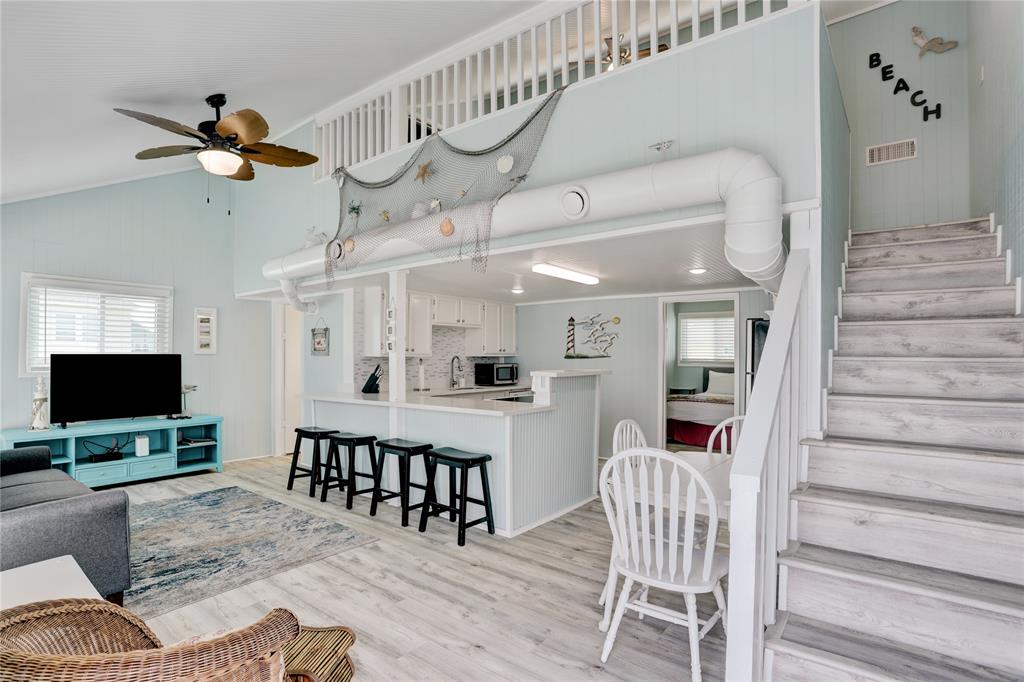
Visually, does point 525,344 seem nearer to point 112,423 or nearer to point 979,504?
point 112,423

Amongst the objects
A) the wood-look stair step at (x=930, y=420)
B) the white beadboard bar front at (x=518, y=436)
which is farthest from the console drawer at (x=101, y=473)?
the wood-look stair step at (x=930, y=420)

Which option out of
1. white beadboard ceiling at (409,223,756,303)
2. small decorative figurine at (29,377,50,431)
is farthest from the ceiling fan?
small decorative figurine at (29,377,50,431)

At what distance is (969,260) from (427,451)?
393 cm

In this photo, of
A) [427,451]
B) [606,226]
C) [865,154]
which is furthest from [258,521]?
[865,154]

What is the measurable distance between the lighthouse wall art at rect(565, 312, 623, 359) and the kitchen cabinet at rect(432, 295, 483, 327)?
4.26ft

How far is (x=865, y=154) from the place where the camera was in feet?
15.9

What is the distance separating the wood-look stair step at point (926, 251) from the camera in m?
3.30

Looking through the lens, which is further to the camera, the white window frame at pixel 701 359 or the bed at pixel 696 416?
the white window frame at pixel 701 359

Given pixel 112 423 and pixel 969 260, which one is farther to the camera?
pixel 112 423

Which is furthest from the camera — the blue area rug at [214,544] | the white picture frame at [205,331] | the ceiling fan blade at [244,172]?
the white picture frame at [205,331]

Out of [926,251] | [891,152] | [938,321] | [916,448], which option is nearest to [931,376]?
[938,321]

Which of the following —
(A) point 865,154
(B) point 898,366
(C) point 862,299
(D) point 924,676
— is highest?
(A) point 865,154

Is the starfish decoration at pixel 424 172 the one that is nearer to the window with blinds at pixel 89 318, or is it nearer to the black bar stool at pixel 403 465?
the black bar stool at pixel 403 465

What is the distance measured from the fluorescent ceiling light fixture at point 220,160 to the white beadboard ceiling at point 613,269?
1.63 m
